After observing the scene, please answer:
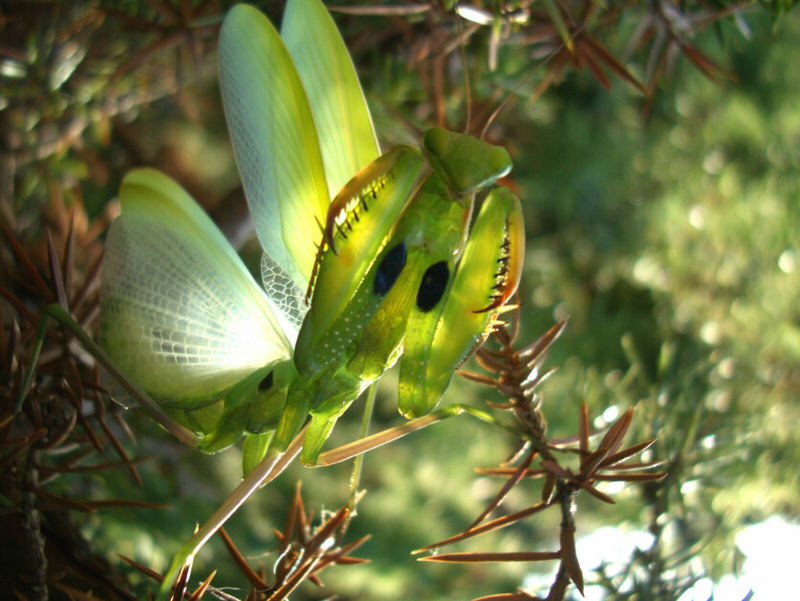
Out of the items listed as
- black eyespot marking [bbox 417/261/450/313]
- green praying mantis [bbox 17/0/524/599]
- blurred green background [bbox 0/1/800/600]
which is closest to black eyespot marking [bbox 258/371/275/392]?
green praying mantis [bbox 17/0/524/599]

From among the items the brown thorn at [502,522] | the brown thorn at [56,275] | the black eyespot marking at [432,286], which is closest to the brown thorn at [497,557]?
the brown thorn at [502,522]

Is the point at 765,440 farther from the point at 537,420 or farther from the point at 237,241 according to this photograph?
the point at 237,241

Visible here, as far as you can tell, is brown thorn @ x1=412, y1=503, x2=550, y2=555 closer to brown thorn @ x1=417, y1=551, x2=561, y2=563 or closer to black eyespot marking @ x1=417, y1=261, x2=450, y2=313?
brown thorn @ x1=417, y1=551, x2=561, y2=563

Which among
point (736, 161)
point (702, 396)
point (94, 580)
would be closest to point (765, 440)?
→ point (702, 396)

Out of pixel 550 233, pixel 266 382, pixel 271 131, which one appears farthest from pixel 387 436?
pixel 550 233

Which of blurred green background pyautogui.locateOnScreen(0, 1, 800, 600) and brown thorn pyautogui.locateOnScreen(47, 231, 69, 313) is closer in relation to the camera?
brown thorn pyautogui.locateOnScreen(47, 231, 69, 313)

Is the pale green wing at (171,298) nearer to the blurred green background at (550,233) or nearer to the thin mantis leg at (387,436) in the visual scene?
the thin mantis leg at (387,436)

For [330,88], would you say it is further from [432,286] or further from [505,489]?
[505,489]
